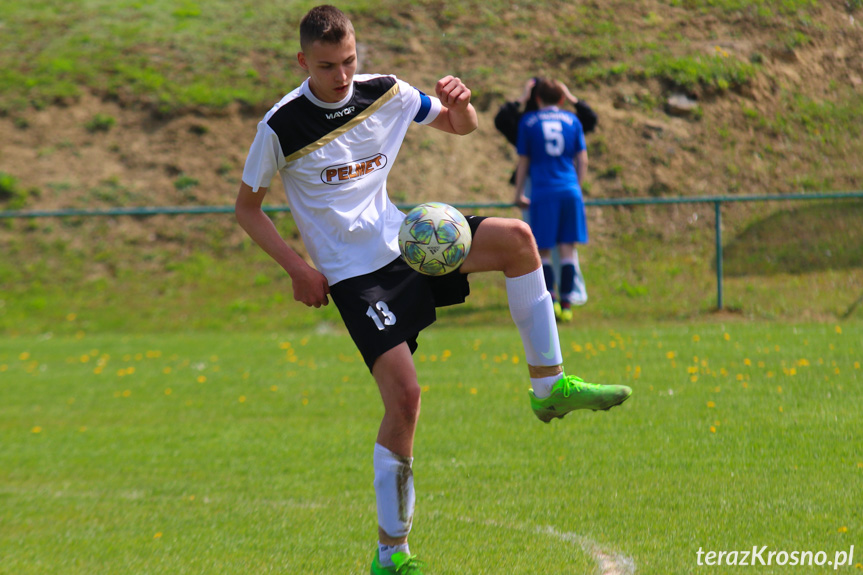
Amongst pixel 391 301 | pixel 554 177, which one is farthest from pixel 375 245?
pixel 554 177

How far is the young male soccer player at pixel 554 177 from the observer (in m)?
10.9

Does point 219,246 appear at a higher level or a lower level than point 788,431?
lower

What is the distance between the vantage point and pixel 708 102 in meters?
17.4

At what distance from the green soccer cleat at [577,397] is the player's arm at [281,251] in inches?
46.7

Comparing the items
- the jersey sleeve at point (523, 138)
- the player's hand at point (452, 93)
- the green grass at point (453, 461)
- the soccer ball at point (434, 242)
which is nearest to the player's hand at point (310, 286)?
the soccer ball at point (434, 242)

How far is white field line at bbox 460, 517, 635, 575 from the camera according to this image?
3.82 m

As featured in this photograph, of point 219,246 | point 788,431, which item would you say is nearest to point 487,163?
point 219,246

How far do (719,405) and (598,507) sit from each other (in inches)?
98.2

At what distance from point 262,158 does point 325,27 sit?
65 centimetres

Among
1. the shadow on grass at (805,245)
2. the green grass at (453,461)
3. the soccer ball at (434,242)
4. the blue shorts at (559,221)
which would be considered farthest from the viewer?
the shadow on grass at (805,245)

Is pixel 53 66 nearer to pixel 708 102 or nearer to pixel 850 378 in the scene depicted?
pixel 708 102

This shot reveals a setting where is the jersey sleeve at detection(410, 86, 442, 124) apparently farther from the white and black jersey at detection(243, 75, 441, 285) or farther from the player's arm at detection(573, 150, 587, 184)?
the player's arm at detection(573, 150, 587, 184)

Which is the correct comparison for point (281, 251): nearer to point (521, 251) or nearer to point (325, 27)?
point (325, 27)

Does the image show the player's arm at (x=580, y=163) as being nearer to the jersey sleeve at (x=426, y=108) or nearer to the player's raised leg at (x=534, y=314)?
the jersey sleeve at (x=426, y=108)
